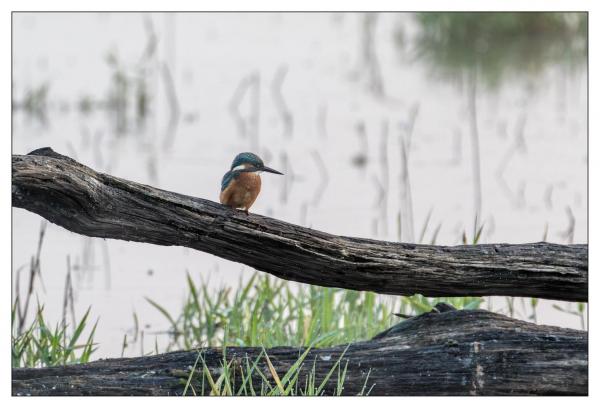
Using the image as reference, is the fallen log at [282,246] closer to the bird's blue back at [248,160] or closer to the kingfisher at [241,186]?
the kingfisher at [241,186]

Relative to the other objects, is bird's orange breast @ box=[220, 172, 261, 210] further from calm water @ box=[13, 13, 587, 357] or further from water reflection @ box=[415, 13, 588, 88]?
Result: water reflection @ box=[415, 13, 588, 88]

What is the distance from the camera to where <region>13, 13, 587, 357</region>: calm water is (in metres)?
7.20

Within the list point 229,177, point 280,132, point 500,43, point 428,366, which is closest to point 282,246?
point 229,177

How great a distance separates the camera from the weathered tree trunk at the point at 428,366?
4.31 meters

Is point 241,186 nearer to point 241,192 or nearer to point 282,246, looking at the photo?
point 241,192

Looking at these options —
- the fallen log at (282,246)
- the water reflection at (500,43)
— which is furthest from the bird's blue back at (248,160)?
the water reflection at (500,43)

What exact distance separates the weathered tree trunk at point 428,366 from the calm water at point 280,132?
Answer: 1524 millimetres

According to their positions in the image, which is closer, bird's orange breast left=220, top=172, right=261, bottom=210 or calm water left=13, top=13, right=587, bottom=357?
bird's orange breast left=220, top=172, right=261, bottom=210

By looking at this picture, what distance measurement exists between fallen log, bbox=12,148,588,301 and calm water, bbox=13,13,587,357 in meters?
1.80

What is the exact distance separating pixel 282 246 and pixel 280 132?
6072 millimetres

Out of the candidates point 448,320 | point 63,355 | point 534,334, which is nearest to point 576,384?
point 534,334

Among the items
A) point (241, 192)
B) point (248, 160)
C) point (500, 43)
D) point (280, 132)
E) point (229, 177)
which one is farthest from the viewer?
point (500, 43)

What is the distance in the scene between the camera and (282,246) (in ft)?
13.9

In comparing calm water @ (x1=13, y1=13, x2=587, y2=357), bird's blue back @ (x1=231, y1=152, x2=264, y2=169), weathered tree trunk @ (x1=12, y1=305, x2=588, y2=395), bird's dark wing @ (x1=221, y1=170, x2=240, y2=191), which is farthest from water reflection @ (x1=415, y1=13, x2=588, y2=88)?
weathered tree trunk @ (x1=12, y1=305, x2=588, y2=395)
